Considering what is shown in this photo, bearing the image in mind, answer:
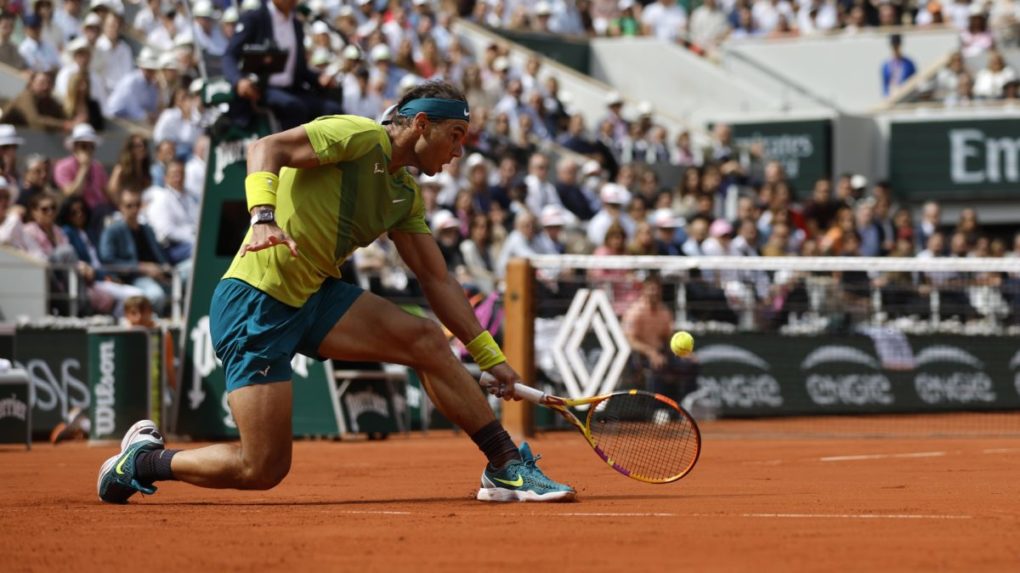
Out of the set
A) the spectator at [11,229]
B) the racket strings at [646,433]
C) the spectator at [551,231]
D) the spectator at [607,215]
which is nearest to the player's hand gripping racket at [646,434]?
the racket strings at [646,433]

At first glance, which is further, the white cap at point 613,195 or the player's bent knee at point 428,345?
the white cap at point 613,195

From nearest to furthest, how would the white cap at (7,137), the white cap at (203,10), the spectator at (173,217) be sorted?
the white cap at (7,137), the spectator at (173,217), the white cap at (203,10)

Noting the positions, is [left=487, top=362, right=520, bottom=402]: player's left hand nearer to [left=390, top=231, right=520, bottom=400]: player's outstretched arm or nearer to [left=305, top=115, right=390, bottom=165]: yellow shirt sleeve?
[left=390, top=231, right=520, bottom=400]: player's outstretched arm

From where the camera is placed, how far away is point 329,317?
803 cm

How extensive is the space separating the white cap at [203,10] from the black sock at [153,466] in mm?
11133

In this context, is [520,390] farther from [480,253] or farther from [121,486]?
[480,253]

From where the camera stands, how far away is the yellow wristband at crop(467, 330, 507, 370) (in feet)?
26.8

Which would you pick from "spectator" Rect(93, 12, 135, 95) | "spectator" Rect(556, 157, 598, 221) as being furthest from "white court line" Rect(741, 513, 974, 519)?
"spectator" Rect(556, 157, 598, 221)

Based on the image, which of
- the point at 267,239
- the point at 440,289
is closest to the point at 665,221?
the point at 440,289

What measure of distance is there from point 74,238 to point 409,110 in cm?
889

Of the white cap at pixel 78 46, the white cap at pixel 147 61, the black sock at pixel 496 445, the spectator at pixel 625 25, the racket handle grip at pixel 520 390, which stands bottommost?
the black sock at pixel 496 445

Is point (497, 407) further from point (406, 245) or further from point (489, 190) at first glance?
point (406, 245)

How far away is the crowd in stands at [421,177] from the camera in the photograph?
16.4 m

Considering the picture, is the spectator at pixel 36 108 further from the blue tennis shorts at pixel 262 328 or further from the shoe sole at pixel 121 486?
the blue tennis shorts at pixel 262 328
